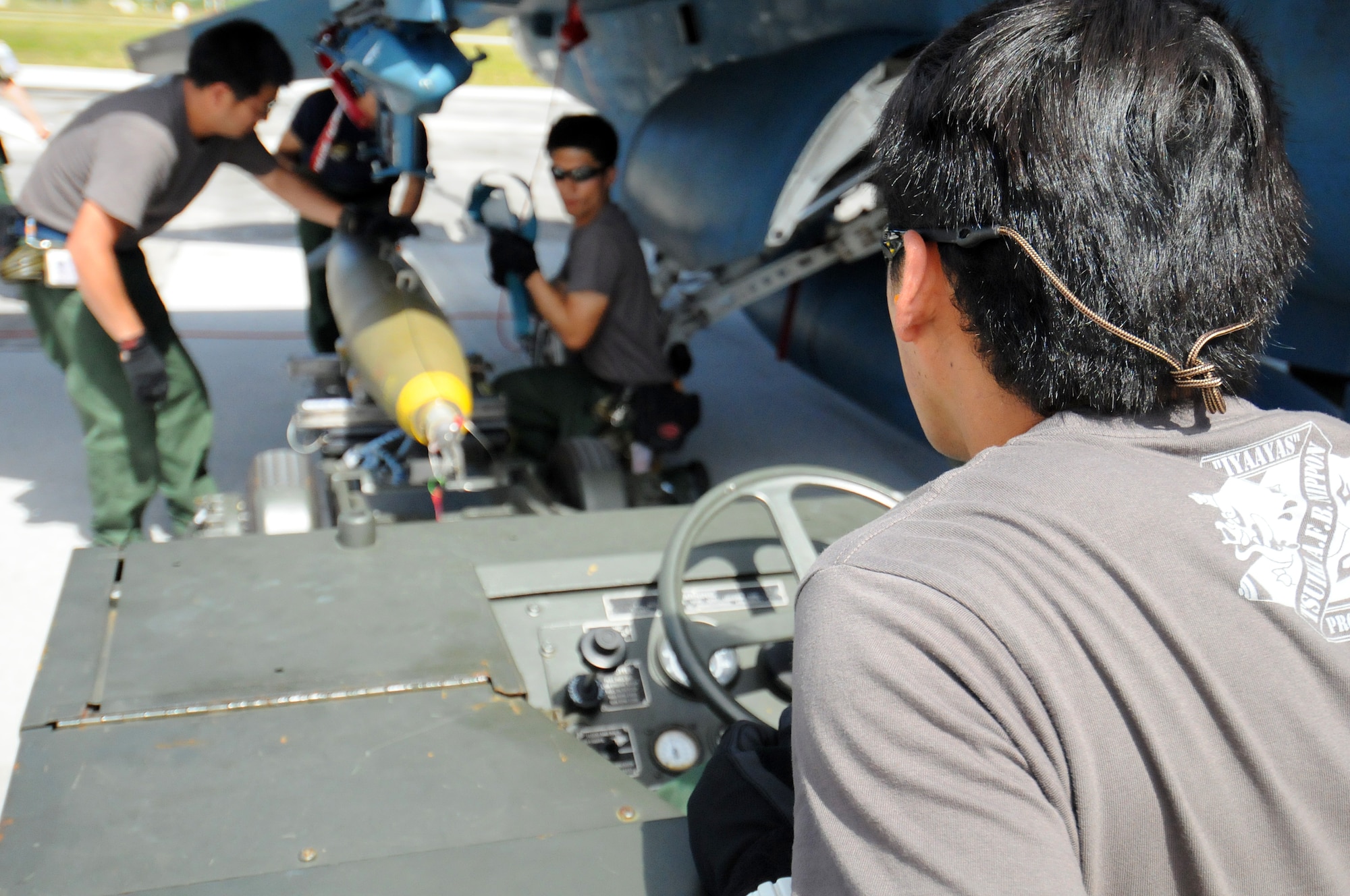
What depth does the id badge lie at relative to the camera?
3.39 meters

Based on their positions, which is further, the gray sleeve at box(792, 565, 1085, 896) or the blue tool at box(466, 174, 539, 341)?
the blue tool at box(466, 174, 539, 341)

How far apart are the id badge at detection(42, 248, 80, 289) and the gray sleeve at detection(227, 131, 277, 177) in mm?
767

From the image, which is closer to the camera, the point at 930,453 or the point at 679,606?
the point at 679,606

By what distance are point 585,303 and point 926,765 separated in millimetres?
3423

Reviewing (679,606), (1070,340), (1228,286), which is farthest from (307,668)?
(1228,286)

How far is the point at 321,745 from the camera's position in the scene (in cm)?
163

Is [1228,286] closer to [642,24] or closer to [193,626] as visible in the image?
[193,626]

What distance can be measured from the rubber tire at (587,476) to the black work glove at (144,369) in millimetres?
1340

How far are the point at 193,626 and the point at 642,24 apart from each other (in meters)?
4.59

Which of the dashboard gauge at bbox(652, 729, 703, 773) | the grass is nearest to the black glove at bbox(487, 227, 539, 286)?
the dashboard gauge at bbox(652, 729, 703, 773)

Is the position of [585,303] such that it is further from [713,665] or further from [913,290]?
[913,290]

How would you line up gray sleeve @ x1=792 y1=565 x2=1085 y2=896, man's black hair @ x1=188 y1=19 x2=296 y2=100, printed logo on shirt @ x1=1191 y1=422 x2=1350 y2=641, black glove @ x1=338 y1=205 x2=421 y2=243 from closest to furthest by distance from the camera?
gray sleeve @ x1=792 y1=565 x2=1085 y2=896, printed logo on shirt @ x1=1191 y1=422 x2=1350 y2=641, man's black hair @ x1=188 y1=19 x2=296 y2=100, black glove @ x1=338 y1=205 x2=421 y2=243

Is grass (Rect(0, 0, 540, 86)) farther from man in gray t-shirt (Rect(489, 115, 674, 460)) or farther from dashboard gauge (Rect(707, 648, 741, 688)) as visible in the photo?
dashboard gauge (Rect(707, 648, 741, 688))

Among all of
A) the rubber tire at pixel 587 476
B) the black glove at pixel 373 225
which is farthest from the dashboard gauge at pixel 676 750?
the black glove at pixel 373 225
